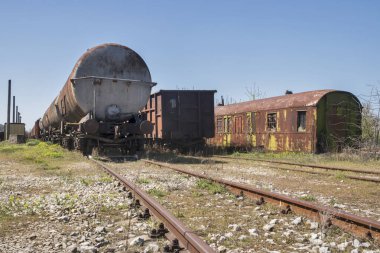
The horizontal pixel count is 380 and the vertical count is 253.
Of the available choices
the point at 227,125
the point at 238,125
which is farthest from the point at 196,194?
the point at 227,125

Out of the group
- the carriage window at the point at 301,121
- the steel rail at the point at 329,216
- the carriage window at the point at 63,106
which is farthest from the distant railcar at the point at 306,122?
the steel rail at the point at 329,216

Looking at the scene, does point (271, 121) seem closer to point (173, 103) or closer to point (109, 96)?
point (173, 103)

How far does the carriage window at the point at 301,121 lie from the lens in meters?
15.8

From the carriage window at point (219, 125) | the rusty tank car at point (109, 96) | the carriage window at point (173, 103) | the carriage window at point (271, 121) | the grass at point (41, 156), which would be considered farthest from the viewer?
the carriage window at point (219, 125)

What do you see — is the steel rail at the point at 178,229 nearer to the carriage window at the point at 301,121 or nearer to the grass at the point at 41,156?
the grass at the point at 41,156

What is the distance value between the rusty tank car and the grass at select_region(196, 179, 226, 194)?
709 cm

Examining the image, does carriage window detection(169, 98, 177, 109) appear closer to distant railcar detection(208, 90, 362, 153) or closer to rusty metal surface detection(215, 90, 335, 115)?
rusty metal surface detection(215, 90, 335, 115)

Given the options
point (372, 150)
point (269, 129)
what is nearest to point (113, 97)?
point (269, 129)

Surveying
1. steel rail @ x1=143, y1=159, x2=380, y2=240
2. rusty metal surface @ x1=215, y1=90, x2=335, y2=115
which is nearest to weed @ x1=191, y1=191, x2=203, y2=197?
steel rail @ x1=143, y1=159, x2=380, y2=240

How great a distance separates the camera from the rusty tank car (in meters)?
13.9

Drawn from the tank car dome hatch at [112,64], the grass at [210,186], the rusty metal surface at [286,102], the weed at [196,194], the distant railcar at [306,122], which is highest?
the tank car dome hatch at [112,64]

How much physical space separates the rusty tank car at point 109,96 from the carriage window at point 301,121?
660 cm

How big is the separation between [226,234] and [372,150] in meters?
12.1

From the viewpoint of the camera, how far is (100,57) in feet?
46.7
